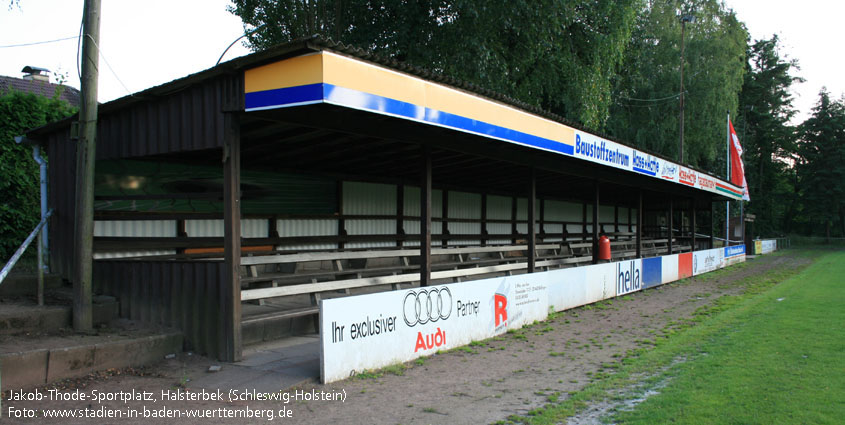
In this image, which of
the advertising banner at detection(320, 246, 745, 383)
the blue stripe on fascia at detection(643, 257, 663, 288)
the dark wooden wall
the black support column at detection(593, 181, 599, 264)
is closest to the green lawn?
the advertising banner at detection(320, 246, 745, 383)

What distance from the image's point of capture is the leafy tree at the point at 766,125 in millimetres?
56188

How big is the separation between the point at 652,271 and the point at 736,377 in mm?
10825

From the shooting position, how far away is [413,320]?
23.0ft

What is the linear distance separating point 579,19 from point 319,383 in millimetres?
16339

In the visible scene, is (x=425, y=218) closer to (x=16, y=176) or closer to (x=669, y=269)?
(x=16, y=176)

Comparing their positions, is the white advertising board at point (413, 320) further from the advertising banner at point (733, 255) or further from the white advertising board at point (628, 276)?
the advertising banner at point (733, 255)

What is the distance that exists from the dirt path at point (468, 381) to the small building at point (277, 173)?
1.26 m

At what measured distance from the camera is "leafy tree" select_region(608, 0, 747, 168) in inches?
1296

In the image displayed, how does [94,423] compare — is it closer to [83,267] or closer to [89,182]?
[83,267]

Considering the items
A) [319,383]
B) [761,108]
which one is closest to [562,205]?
[319,383]

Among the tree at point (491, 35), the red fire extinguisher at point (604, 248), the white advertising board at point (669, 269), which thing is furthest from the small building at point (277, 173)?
the tree at point (491, 35)

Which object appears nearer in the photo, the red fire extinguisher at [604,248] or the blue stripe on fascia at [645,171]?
the blue stripe on fascia at [645,171]

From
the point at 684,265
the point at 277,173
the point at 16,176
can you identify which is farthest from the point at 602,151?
the point at 16,176

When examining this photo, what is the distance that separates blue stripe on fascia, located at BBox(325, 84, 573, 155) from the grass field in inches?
134
